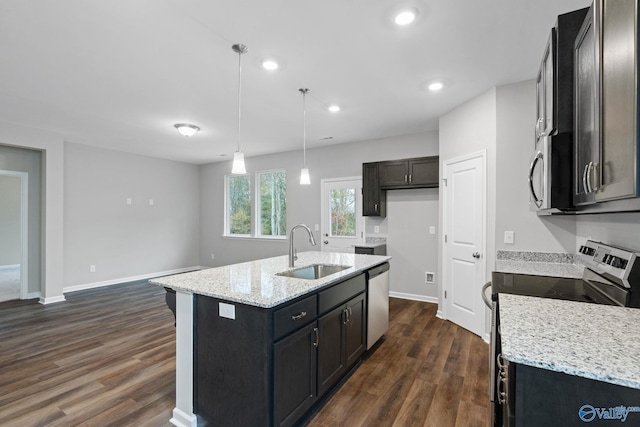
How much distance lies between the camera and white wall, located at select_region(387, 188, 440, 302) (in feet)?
15.1

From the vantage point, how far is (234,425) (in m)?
1.73

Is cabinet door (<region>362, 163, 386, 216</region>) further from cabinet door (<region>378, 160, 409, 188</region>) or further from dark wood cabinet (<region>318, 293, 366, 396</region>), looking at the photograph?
dark wood cabinet (<region>318, 293, 366, 396</region>)

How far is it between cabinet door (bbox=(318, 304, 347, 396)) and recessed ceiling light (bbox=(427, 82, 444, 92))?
2329 mm

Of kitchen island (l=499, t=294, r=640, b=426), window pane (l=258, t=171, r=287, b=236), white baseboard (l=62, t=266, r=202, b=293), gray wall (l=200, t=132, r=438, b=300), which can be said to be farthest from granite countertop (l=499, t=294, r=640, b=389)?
white baseboard (l=62, t=266, r=202, b=293)

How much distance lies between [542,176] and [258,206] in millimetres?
5530

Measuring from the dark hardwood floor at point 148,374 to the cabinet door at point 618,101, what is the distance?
1790mm

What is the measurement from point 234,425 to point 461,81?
11.1 feet

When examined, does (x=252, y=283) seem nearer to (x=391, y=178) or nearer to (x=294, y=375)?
(x=294, y=375)

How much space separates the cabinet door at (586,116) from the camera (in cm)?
113

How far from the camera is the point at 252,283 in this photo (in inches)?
79.0

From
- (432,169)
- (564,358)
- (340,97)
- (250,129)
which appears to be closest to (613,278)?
(564,358)

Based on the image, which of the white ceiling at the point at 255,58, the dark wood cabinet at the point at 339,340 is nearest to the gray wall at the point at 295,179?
the white ceiling at the point at 255,58

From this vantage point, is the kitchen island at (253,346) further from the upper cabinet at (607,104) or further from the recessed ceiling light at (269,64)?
the recessed ceiling light at (269,64)

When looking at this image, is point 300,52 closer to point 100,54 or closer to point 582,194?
point 100,54
